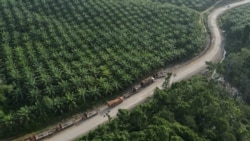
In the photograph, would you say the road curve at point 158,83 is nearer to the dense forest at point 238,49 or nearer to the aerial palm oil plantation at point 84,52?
the aerial palm oil plantation at point 84,52

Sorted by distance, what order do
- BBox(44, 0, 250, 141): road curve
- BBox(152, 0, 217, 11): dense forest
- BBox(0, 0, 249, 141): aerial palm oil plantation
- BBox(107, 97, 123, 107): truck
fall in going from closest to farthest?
BBox(44, 0, 250, 141): road curve
BBox(0, 0, 249, 141): aerial palm oil plantation
BBox(107, 97, 123, 107): truck
BBox(152, 0, 217, 11): dense forest

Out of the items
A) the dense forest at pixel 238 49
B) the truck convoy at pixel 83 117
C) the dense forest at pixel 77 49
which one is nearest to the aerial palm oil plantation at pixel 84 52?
the dense forest at pixel 77 49

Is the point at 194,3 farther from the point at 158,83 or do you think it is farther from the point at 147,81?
the point at 147,81

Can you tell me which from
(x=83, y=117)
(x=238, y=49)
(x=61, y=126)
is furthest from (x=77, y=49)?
(x=238, y=49)

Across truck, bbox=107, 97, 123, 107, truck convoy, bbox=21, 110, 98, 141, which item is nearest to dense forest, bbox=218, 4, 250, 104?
truck, bbox=107, 97, 123, 107

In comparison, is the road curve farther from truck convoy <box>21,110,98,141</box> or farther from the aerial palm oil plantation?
the aerial palm oil plantation
